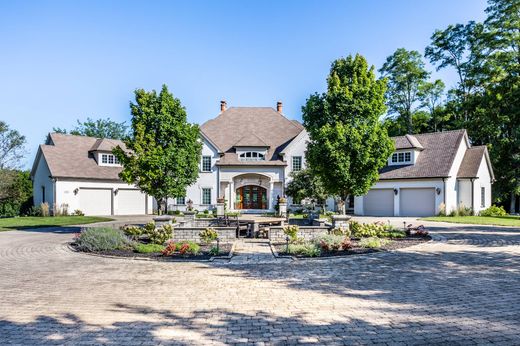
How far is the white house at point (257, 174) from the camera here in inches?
1267

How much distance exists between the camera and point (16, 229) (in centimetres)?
2223

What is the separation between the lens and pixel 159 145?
18.3 metres

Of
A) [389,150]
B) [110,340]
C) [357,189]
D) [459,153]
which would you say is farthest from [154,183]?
[459,153]

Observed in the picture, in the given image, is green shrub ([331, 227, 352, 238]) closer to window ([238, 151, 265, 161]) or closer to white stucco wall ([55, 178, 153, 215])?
window ([238, 151, 265, 161])

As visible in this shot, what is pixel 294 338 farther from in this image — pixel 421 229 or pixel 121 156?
pixel 121 156

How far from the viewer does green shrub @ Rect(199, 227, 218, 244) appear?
51.1 feet

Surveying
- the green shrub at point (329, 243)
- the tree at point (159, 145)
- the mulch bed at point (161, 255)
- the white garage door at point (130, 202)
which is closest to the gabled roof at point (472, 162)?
the green shrub at point (329, 243)

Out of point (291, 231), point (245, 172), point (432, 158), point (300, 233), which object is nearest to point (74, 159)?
point (245, 172)

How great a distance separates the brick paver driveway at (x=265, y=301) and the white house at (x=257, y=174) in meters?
21.1

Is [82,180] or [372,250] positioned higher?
[82,180]

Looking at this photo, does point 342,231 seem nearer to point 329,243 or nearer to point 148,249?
point 329,243

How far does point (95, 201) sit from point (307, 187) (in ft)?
67.3

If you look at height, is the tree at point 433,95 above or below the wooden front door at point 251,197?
above

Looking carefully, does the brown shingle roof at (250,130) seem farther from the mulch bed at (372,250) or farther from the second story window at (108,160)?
Answer: the mulch bed at (372,250)
